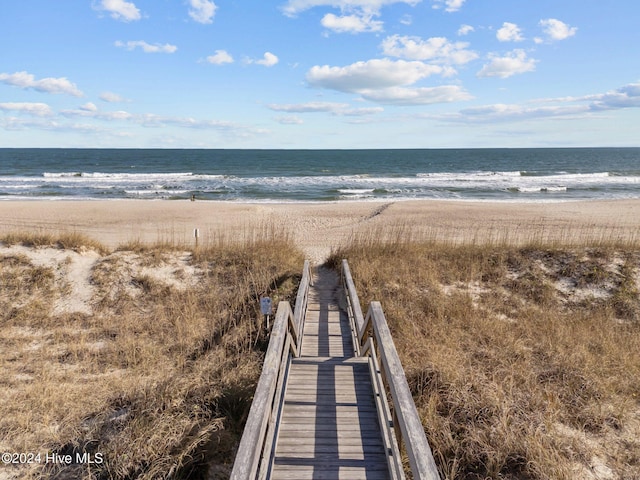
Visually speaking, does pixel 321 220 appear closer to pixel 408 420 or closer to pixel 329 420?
pixel 329 420

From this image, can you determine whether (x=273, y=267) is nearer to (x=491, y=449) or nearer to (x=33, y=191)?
(x=491, y=449)

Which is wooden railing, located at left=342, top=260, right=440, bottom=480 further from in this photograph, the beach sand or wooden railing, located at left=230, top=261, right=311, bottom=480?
the beach sand

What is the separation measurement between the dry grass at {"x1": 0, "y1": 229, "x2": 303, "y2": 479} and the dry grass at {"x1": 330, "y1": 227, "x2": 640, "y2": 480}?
2685 mm

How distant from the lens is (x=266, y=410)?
3.42 metres

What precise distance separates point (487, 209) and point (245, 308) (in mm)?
23915

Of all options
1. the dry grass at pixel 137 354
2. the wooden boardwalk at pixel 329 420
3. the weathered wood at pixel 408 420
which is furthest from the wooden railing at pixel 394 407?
the dry grass at pixel 137 354

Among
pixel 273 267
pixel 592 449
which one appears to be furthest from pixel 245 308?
pixel 592 449

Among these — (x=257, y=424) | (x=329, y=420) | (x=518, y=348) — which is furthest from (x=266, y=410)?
(x=518, y=348)

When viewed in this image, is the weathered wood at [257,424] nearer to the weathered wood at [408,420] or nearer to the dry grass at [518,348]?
the weathered wood at [408,420]

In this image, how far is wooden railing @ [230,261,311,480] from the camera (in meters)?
2.82

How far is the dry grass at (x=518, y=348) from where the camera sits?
4855 mm

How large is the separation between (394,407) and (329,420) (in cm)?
145

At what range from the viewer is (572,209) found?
29.4 meters

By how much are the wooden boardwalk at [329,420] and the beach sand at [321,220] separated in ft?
35.1
